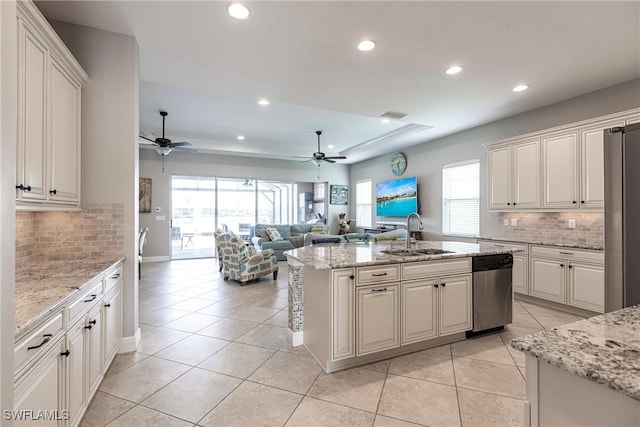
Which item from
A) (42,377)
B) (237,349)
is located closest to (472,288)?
(237,349)

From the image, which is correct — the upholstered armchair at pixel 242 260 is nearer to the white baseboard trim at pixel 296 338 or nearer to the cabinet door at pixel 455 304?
the white baseboard trim at pixel 296 338

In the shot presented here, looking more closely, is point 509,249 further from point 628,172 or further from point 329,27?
point 329,27

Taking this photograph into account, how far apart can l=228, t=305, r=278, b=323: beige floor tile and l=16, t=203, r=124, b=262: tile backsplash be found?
1610 mm

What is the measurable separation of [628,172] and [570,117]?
336 cm

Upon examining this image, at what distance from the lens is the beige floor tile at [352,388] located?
6.75 feet

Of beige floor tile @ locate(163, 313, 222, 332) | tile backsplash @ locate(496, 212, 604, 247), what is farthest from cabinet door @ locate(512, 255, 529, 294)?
beige floor tile @ locate(163, 313, 222, 332)

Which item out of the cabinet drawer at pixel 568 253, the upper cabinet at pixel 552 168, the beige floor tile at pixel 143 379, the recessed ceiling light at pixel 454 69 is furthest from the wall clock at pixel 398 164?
the beige floor tile at pixel 143 379

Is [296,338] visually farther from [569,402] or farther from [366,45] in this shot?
[366,45]

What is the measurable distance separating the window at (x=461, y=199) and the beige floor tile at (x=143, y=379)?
16.9ft

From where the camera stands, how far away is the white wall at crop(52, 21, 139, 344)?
2582mm

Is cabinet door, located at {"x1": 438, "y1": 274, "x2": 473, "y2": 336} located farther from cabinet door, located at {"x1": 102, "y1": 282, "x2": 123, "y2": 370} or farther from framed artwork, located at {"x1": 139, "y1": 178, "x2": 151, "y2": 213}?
framed artwork, located at {"x1": 139, "y1": 178, "x2": 151, "y2": 213}

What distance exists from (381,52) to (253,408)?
3150mm

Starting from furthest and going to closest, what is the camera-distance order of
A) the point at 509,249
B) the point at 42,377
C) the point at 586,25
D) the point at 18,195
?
the point at 509,249, the point at 586,25, the point at 18,195, the point at 42,377

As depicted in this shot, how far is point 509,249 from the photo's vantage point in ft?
10.5
